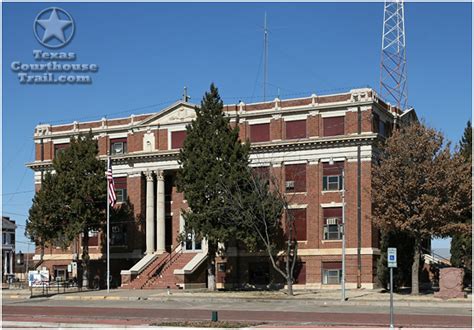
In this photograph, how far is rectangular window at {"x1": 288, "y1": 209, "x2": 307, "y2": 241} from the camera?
56.5 meters

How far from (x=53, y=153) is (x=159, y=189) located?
12.1 metres

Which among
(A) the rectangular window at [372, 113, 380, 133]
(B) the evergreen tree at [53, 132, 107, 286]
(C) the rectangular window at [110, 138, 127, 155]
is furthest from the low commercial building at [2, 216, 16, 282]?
(A) the rectangular window at [372, 113, 380, 133]

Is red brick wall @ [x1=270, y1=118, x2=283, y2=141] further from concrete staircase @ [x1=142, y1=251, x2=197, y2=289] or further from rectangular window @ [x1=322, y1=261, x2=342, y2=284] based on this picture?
concrete staircase @ [x1=142, y1=251, x2=197, y2=289]

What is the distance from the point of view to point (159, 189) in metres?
61.6

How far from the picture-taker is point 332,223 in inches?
2188

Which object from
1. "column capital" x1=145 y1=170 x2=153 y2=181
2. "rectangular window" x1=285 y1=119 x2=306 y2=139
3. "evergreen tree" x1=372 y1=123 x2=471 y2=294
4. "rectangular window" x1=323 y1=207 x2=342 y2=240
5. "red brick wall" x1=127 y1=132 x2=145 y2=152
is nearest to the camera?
"evergreen tree" x1=372 y1=123 x2=471 y2=294

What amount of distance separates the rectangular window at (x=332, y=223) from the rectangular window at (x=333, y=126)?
224 inches

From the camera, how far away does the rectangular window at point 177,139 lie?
6125 cm

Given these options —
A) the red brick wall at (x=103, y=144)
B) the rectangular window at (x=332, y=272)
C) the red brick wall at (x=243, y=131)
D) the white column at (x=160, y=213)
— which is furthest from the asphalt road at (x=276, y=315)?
the red brick wall at (x=103, y=144)

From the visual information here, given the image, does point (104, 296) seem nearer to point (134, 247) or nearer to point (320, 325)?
point (134, 247)

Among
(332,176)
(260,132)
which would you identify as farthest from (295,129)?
(332,176)

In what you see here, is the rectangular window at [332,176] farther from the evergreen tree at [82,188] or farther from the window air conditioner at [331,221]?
the evergreen tree at [82,188]

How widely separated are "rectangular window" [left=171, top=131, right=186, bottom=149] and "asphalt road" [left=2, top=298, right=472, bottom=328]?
2113 centimetres

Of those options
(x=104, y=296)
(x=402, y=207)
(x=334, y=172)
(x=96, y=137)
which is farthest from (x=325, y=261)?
(x=96, y=137)
